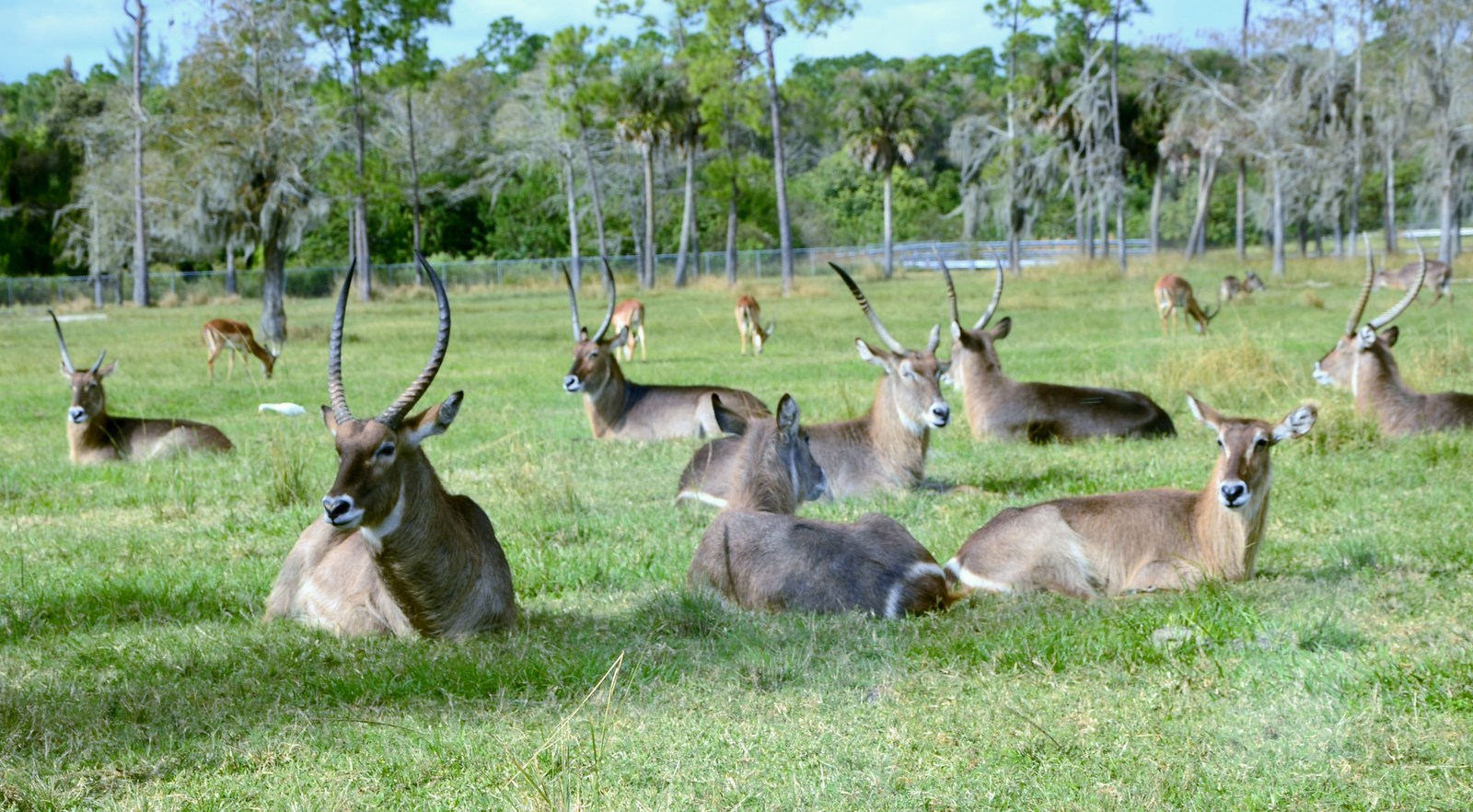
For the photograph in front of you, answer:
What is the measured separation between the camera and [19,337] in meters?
26.4

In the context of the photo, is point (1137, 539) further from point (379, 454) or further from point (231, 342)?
point (231, 342)

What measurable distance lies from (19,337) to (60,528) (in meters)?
20.7

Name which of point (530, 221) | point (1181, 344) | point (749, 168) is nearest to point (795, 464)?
point (1181, 344)

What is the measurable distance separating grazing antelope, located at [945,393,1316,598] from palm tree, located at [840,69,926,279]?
46.0 metres

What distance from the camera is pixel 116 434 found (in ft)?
36.7

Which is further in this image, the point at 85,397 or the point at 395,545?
the point at 85,397

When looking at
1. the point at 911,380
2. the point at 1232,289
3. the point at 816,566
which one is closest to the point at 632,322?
the point at 911,380

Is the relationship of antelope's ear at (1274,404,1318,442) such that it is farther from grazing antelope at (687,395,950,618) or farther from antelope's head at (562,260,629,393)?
antelope's head at (562,260,629,393)

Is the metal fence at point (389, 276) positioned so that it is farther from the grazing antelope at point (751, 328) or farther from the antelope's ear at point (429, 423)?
the antelope's ear at point (429, 423)

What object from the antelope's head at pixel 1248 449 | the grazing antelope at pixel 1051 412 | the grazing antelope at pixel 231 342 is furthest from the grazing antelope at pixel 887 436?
the grazing antelope at pixel 231 342

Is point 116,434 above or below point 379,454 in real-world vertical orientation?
below

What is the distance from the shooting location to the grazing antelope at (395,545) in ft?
16.1

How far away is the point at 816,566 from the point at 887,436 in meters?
3.35

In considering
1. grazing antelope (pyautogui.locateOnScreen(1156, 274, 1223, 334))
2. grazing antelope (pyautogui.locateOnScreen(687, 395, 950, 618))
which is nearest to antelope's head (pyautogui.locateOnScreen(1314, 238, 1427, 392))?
grazing antelope (pyautogui.locateOnScreen(687, 395, 950, 618))
